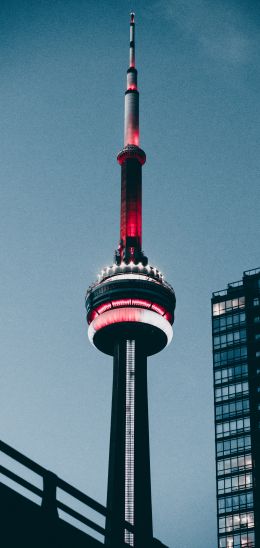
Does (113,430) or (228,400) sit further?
(228,400)

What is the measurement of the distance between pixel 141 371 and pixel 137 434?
28.4 feet

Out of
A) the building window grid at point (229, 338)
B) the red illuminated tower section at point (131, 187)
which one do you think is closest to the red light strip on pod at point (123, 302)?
the red illuminated tower section at point (131, 187)

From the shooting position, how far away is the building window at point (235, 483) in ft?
459

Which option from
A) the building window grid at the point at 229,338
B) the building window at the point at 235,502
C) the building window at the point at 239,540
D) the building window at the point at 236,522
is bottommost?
the building window at the point at 239,540

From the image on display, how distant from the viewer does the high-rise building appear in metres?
138

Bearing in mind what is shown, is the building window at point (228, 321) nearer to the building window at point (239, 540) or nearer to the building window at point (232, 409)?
the building window at point (232, 409)

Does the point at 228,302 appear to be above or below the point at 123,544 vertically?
above

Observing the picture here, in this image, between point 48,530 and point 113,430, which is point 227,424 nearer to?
point 113,430

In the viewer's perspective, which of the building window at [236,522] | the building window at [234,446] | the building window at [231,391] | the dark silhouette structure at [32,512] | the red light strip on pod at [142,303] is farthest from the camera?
the building window at [231,391]

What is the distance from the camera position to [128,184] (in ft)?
409

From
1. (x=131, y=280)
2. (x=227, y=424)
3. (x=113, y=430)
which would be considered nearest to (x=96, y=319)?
(x=131, y=280)

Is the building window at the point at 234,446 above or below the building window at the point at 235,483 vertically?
above

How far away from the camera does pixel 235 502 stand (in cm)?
13900

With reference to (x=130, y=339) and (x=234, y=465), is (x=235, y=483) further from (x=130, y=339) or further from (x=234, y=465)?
(x=130, y=339)
